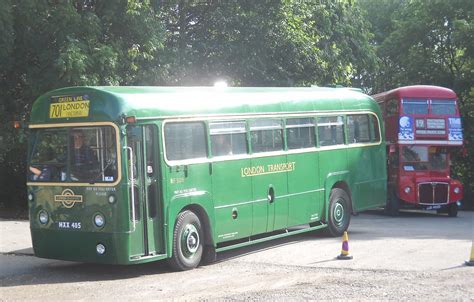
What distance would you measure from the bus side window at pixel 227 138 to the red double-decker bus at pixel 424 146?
11199 millimetres

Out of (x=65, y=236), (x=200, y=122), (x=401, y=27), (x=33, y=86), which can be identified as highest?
(x=401, y=27)

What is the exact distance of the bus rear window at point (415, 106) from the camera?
73.5 ft

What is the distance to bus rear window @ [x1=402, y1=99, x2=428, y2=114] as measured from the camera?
22.4 metres

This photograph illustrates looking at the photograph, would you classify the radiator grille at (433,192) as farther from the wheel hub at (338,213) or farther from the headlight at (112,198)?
the headlight at (112,198)

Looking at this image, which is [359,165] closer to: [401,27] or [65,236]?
[65,236]

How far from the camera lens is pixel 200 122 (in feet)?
37.9

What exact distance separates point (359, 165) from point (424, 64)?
1785 centimetres

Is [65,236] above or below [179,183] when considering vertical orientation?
below

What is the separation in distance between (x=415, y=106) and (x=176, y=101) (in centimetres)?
1326

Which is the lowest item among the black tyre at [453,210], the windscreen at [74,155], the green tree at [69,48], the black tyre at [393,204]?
the black tyre at [453,210]

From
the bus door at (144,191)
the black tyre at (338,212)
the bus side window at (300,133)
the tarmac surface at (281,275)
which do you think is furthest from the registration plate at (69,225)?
the black tyre at (338,212)

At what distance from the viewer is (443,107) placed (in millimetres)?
22469

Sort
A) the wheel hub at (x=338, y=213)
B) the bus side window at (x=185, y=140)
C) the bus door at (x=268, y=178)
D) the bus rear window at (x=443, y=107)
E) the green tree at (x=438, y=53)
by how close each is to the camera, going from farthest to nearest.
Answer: the green tree at (x=438, y=53)
the bus rear window at (x=443, y=107)
the wheel hub at (x=338, y=213)
the bus door at (x=268, y=178)
the bus side window at (x=185, y=140)

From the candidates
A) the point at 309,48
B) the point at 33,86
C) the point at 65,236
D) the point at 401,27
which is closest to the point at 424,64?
the point at 401,27
